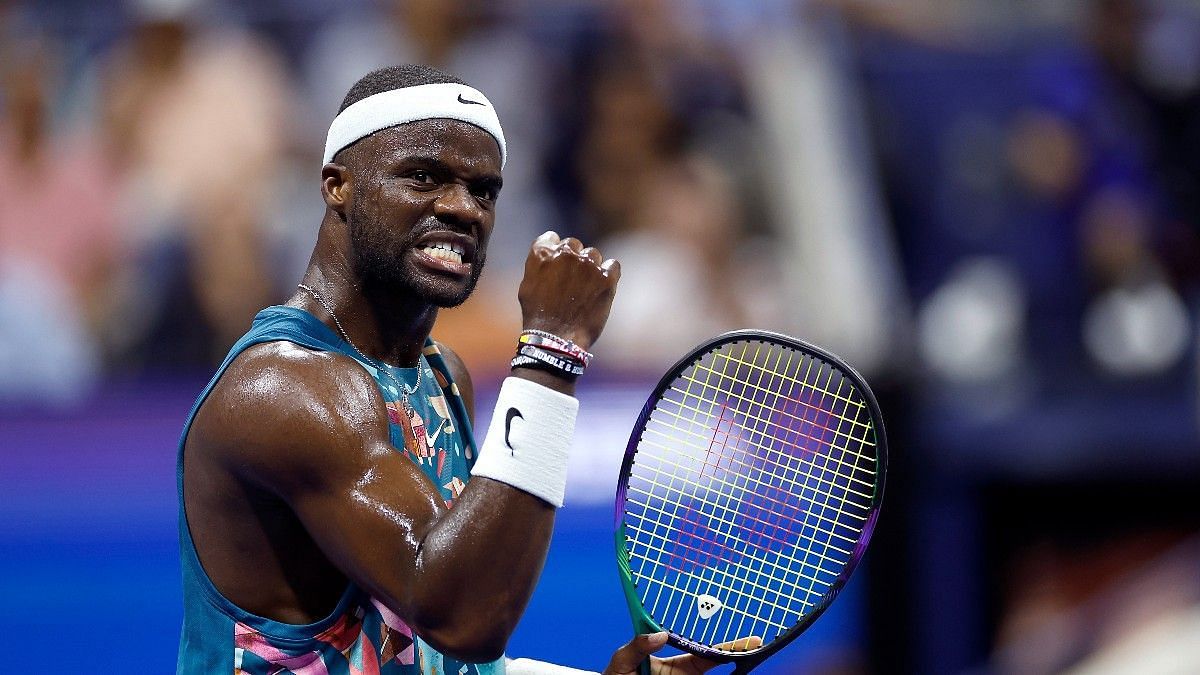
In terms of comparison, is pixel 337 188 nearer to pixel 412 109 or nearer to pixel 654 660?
pixel 412 109

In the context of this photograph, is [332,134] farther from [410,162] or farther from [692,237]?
[692,237]

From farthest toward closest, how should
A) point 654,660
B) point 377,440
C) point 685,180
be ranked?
point 685,180
point 654,660
point 377,440

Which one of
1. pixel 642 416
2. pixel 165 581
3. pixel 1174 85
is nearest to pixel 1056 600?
pixel 1174 85

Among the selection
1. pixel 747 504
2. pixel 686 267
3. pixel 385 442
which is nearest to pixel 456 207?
pixel 385 442

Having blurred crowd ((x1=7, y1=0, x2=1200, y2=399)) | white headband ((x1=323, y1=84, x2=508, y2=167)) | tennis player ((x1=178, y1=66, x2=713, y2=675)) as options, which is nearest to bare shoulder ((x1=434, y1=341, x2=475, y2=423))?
tennis player ((x1=178, y1=66, x2=713, y2=675))

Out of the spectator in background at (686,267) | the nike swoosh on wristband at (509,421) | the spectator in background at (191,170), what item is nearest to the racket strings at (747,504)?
the nike swoosh on wristband at (509,421)

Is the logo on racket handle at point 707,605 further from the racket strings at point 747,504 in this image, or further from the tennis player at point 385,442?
the tennis player at point 385,442

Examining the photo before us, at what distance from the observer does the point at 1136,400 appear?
7.56m

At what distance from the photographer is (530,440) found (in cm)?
287

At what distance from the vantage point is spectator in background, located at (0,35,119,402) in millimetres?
7160

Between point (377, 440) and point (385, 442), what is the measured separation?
0.07 feet

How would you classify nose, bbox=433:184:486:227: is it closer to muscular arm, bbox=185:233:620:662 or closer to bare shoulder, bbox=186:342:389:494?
muscular arm, bbox=185:233:620:662

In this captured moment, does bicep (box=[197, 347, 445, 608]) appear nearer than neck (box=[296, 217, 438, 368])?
Yes

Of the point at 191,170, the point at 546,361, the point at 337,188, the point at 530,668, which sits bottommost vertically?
the point at 530,668
